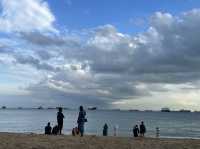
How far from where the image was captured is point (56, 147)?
72.6 ft

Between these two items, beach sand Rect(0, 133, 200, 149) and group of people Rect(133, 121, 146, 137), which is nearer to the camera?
beach sand Rect(0, 133, 200, 149)

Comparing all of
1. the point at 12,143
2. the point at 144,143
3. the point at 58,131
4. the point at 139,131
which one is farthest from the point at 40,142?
the point at 139,131

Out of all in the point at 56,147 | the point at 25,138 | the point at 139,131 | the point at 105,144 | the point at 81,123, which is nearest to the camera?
the point at 56,147

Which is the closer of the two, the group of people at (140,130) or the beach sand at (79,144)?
the beach sand at (79,144)

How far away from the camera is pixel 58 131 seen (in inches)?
1210

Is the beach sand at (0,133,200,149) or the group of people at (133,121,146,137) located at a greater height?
the group of people at (133,121,146,137)

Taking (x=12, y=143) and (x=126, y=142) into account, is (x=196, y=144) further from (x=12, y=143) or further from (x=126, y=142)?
(x=12, y=143)

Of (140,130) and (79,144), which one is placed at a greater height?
(140,130)

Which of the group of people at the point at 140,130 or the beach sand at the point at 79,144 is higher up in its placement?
the group of people at the point at 140,130

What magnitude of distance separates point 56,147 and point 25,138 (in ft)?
11.8

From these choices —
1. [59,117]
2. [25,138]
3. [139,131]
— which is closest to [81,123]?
[59,117]

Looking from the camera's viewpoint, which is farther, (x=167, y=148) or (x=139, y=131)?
(x=139, y=131)

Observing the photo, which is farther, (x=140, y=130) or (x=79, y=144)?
(x=140, y=130)

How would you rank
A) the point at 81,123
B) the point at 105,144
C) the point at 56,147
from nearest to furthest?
the point at 56,147 < the point at 105,144 < the point at 81,123
